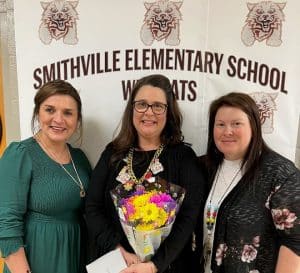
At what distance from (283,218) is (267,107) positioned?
64cm

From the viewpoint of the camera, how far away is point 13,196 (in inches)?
57.6

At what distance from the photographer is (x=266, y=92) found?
5.74 ft

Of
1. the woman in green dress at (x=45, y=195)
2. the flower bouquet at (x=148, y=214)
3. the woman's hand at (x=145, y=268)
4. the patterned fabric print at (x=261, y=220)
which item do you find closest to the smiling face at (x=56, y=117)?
the woman in green dress at (x=45, y=195)

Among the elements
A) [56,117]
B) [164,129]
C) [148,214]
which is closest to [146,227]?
[148,214]

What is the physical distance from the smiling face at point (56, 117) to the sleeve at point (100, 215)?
0.74 ft

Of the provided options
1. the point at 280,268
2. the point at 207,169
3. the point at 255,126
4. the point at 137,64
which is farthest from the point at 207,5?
the point at 280,268

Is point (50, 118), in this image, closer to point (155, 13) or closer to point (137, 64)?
point (137, 64)

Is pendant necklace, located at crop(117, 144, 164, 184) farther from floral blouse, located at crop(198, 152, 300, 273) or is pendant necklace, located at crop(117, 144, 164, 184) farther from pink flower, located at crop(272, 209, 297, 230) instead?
pink flower, located at crop(272, 209, 297, 230)

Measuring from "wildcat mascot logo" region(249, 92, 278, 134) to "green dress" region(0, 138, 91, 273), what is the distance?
986mm

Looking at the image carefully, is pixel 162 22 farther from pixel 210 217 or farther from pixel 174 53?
pixel 210 217

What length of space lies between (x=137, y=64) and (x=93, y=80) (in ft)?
0.82

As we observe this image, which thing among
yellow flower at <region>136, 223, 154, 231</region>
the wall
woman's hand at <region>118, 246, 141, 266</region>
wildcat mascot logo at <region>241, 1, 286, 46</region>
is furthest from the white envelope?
wildcat mascot logo at <region>241, 1, 286, 46</region>

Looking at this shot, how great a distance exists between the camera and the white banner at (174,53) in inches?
67.4

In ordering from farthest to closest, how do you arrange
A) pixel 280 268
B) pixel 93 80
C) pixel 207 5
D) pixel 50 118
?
pixel 93 80 < pixel 207 5 < pixel 50 118 < pixel 280 268
